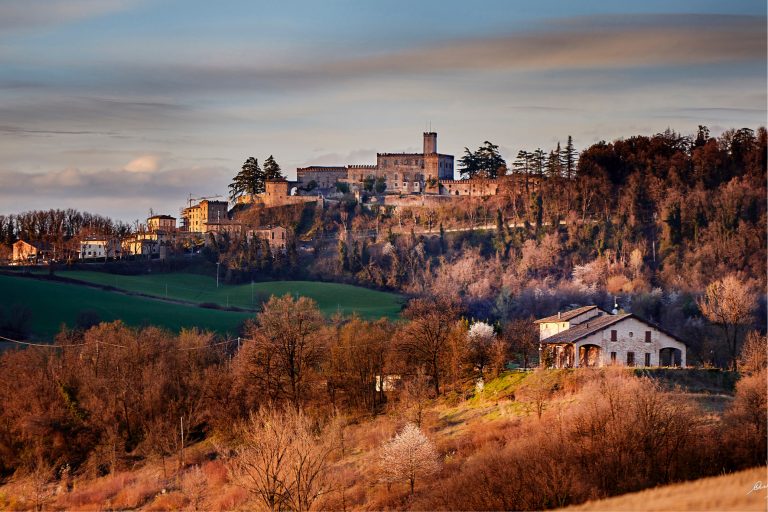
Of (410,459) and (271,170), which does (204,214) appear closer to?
(271,170)

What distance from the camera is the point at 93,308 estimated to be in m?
89.6

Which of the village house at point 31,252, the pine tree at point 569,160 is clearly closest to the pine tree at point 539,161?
the pine tree at point 569,160

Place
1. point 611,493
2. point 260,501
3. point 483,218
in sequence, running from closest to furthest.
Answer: point 611,493 → point 260,501 → point 483,218

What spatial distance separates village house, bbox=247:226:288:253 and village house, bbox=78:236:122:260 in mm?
15480

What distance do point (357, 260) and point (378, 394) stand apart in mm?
58303

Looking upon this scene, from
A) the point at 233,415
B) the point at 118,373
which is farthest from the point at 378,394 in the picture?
the point at 118,373

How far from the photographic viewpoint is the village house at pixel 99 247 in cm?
12625

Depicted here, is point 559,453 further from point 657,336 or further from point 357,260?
point 357,260

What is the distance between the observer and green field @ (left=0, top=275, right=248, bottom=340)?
8531 cm

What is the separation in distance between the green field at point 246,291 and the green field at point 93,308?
6.21 meters

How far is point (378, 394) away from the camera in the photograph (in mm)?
61062

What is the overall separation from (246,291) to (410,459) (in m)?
69.6

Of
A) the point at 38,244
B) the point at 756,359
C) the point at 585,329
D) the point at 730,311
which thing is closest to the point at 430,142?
the point at 38,244

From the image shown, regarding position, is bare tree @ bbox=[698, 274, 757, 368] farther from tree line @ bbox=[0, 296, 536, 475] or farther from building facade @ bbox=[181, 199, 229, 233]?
building facade @ bbox=[181, 199, 229, 233]
